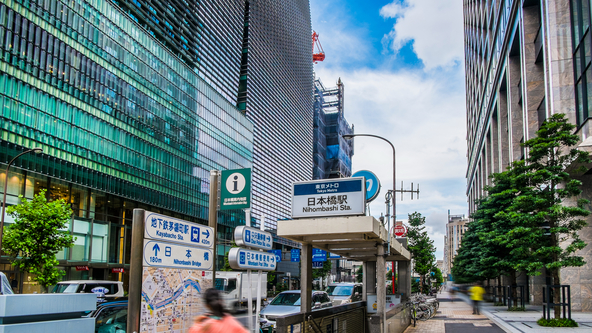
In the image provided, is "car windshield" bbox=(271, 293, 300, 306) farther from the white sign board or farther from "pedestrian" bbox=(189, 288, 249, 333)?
"pedestrian" bbox=(189, 288, 249, 333)

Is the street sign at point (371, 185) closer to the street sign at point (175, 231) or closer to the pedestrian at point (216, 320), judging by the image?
the street sign at point (175, 231)

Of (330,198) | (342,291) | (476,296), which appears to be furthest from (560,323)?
(330,198)

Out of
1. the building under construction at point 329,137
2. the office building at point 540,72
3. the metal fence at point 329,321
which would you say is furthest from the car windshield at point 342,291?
the building under construction at point 329,137

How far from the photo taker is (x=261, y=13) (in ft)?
318

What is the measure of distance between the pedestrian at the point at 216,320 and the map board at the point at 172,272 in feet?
6.44

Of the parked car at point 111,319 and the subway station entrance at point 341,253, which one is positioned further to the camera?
the subway station entrance at point 341,253

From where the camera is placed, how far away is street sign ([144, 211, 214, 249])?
21.6 feet

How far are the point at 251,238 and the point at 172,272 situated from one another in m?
2.37

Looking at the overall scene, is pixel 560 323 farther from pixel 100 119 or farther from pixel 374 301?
pixel 100 119

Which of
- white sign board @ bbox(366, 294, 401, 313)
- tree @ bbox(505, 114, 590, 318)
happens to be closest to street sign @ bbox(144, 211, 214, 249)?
white sign board @ bbox(366, 294, 401, 313)

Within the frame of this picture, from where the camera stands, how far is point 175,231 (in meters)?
7.14

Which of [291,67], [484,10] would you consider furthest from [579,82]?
[291,67]

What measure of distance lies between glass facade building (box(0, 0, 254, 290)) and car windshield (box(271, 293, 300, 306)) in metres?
28.0

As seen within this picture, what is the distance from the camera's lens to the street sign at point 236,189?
9766 millimetres
